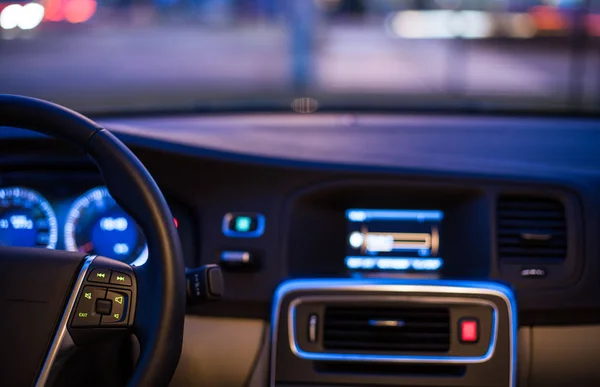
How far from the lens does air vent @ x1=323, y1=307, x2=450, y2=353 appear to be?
274 centimetres

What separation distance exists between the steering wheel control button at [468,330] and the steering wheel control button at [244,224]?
676 millimetres

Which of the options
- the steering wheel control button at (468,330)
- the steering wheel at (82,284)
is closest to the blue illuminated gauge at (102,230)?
the steering wheel at (82,284)

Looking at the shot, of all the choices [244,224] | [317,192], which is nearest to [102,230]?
[244,224]

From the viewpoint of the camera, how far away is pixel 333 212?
119 inches

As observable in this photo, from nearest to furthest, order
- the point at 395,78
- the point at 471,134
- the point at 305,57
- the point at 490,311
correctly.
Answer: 1. the point at 490,311
2. the point at 471,134
3. the point at 305,57
4. the point at 395,78

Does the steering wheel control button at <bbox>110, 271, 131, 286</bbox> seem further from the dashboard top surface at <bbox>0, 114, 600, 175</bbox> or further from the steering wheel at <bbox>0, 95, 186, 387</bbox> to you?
the dashboard top surface at <bbox>0, 114, 600, 175</bbox>

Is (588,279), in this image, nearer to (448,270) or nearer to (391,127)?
(448,270)

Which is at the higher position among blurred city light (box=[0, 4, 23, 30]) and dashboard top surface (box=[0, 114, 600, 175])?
blurred city light (box=[0, 4, 23, 30])

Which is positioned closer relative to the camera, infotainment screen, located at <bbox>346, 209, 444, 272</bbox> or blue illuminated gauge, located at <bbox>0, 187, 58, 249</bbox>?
blue illuminated gauge, located at <bbox>0, 187, 58, 249</bbox>

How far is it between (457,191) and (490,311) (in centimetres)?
40

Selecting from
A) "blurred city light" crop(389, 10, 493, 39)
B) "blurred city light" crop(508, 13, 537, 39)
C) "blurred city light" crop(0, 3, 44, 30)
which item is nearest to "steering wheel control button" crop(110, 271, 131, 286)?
"blurred city light" crop(0, 3, 44, 30)

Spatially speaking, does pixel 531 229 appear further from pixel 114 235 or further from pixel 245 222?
pixel 114 235

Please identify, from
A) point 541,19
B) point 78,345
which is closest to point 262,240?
point 78,345

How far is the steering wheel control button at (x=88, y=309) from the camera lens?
211 cm
